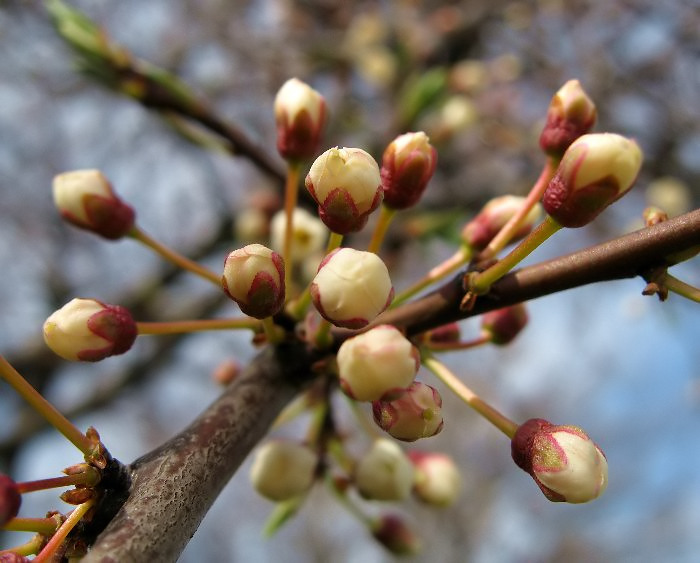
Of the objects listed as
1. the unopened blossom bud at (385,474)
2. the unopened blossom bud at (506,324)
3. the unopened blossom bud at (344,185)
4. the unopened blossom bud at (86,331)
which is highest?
the unopened blossom bud at (344,185)

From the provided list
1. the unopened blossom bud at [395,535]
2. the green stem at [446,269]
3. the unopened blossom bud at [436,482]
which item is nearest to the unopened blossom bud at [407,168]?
the green stem at [446,269]

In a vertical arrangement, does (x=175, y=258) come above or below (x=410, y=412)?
above

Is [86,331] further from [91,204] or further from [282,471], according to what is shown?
[282,471]

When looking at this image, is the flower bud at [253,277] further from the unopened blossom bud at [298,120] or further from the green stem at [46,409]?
the unopened blossom bud at [298,120]

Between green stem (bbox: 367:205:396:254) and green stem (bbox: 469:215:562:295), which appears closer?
green stem (bbox: 469:215:562:295)

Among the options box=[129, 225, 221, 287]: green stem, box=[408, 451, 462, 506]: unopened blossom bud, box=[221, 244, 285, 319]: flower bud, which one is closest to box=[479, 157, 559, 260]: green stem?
box=[221, 244, 285, 319]: flower bud

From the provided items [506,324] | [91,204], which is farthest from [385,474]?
[91,204]

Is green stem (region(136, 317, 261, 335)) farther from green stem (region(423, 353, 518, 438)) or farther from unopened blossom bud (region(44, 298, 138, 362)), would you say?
green stem (region(423, 353, 518, 438))
